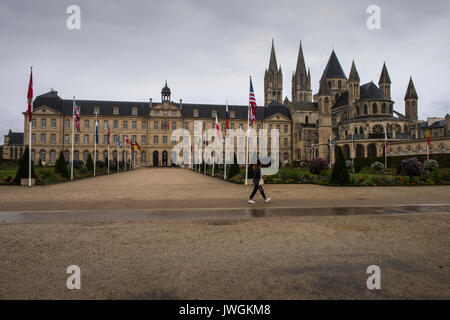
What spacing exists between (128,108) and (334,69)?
55.0 metres

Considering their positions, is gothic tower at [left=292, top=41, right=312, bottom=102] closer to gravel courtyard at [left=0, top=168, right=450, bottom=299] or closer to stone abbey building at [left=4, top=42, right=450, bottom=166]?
stone abbey building at [left=4, top=42, right=450, bottom=166]

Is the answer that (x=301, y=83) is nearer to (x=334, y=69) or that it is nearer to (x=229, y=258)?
(x=334, y=69)

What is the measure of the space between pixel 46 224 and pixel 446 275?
7.43 meters

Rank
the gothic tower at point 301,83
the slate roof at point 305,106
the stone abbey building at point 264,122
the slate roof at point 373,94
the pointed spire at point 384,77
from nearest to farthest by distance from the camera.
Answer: the stone abbey building at point 264,122 < the slate roof at point 373,94 < the pointed spire at point 384,77 < the slate roof at point 305,106 < the gothic tower at point 301,83

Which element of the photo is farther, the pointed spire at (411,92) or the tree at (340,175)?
the pointed spire at (411,92)

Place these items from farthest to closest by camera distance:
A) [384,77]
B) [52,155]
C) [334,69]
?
1. [334,69]
2. [384,77]
3. [52,155]

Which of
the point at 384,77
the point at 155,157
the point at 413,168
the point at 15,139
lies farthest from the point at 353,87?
the point at 15,139

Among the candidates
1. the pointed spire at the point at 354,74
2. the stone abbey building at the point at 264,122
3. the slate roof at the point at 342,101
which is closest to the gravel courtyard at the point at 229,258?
the stone abbey building at the point at 264,122

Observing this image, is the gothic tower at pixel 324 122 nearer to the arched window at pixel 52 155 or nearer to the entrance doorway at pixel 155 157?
the entrance doorway at pixel 155 157

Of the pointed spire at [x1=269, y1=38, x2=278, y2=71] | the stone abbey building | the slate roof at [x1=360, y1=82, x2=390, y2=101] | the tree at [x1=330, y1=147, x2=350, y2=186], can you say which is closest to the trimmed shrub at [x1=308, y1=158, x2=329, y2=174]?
the tree at [x1=330, y1=147, x2=350, y2=186]

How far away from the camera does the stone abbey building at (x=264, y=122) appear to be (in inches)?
2360

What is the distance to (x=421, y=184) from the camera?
731 inches

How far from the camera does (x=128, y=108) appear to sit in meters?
69.3

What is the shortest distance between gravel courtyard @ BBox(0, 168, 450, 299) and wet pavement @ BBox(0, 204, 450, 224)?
577 millimetres
